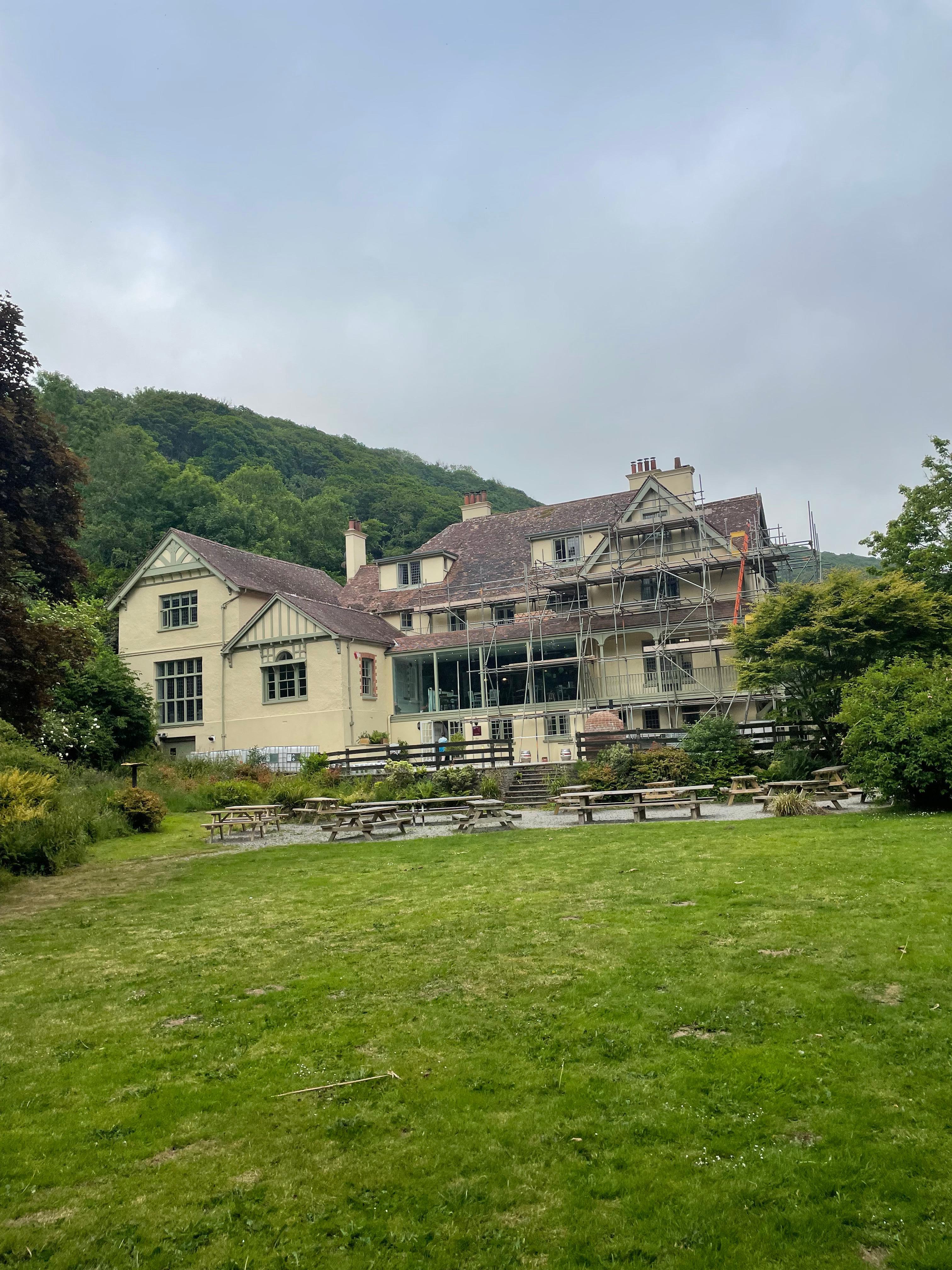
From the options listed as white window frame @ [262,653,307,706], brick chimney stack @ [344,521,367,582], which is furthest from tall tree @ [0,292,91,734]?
brick chimney stack @ [344,521,367,582]

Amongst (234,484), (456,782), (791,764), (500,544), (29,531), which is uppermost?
(234,484)

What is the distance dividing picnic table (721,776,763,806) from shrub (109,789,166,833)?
45.5ft

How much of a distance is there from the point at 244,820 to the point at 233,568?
68.4 ft

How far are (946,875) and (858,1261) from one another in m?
7.10

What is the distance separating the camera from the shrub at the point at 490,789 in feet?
75.6

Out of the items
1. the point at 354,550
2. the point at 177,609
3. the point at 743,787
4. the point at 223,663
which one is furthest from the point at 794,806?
the point at 354,550

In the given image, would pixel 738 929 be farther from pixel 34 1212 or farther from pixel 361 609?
pixel 361 609

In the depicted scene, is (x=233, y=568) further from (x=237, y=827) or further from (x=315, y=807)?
(x=237, y=827)

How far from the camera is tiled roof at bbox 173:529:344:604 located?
38.1 metres

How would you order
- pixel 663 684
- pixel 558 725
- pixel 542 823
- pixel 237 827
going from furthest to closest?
pixel 558 725, pixel 663 684, pixel 237 827, pixel 542 823

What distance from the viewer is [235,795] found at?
81.7ft

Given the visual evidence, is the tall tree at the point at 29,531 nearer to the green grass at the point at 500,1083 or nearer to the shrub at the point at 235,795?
the green grass at the point at 500,1083

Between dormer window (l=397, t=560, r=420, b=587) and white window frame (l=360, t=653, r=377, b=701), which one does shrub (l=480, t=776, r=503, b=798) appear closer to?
white window frame (l=360, t=653, r=377, b=701)

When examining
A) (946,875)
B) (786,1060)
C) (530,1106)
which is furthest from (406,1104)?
(946,875)
